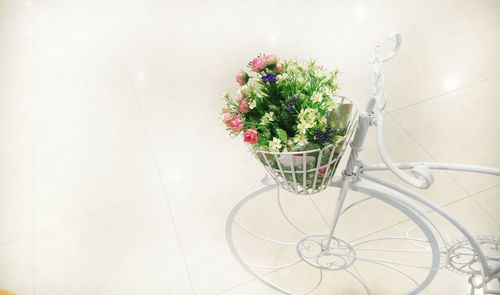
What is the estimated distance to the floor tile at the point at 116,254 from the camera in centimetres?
209

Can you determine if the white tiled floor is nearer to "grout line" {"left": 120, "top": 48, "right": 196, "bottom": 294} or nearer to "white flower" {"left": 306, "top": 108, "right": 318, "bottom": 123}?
"grout line" {"left": 120, "top": 48, "right": 196, "bottom": 294}

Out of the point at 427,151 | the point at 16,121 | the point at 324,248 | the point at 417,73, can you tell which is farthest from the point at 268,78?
Answer: the point at 16,121

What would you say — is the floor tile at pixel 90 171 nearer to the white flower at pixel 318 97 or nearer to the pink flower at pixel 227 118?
the pink flower at pixel 227 118

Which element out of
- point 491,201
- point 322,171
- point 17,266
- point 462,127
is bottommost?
point 17,266

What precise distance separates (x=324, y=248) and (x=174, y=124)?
5.00 feet

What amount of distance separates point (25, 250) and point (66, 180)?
1.63ft

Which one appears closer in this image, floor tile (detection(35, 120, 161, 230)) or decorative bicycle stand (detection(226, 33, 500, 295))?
decorative bicycle stand (detection(226, 33, 500, 295))

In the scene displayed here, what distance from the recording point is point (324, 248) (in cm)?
175

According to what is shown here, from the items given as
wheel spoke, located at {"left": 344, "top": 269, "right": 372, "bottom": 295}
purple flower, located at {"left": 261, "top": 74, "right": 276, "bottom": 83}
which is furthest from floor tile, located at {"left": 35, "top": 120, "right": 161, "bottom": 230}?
purple flower, located at {"left": 261, "top": 74, "right": 276, "bottom": 83}

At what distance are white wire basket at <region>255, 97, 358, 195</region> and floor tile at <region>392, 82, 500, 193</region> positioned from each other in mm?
1494

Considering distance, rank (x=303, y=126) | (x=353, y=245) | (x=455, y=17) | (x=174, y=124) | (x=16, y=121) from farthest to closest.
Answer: (x=455, y=17) → (x=16, y=121) → (x=174, y=124) → (x=353, y=245) → (x=303, y=126)

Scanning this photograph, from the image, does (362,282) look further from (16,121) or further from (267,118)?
(16,121)

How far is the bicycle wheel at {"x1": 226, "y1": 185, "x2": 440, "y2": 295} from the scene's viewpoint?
196 cm

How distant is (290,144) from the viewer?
109 centimetres
